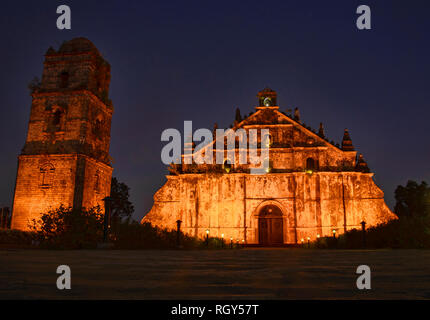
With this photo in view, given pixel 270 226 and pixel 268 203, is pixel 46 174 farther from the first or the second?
pixel 270 226

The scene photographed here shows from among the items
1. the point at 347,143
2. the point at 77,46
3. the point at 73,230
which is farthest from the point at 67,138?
the point at 347,143

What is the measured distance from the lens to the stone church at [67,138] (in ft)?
89.7

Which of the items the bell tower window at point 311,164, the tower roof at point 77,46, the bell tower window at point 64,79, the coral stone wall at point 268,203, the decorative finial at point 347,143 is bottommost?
the coral stone wall at point 268,203

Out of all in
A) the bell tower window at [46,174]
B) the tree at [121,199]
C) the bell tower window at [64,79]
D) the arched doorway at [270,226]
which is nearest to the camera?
the arched doorway at [270,226]

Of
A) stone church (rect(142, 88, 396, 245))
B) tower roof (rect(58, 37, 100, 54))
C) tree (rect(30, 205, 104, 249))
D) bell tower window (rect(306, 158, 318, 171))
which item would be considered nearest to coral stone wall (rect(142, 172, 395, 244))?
stone church (rect(142, 88, 396, 245))

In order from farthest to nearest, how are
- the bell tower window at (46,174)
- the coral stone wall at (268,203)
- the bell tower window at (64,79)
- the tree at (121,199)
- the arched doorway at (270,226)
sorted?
the tree at (121,199) → the bell tower window at (64,79) → the bell tower window at (46,174) → the arched doorway at (270,226) → the coral stone wall at (268,203)

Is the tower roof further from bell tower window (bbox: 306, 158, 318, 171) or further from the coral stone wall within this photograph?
bell tower window (bbox: 306, 158, 318, 171)

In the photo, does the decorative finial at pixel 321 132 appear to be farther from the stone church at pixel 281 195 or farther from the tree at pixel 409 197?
the tree at pixel 409 197

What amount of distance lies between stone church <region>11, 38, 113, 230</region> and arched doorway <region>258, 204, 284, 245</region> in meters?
14.3

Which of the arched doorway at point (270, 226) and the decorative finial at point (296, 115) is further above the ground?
the decorative finial at point (296, 115)

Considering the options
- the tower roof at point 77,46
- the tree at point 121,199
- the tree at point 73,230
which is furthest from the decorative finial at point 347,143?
the tree at point 121,199

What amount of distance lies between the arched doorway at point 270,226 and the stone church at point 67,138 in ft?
47.0

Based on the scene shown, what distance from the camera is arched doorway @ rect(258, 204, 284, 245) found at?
26.4 metres
